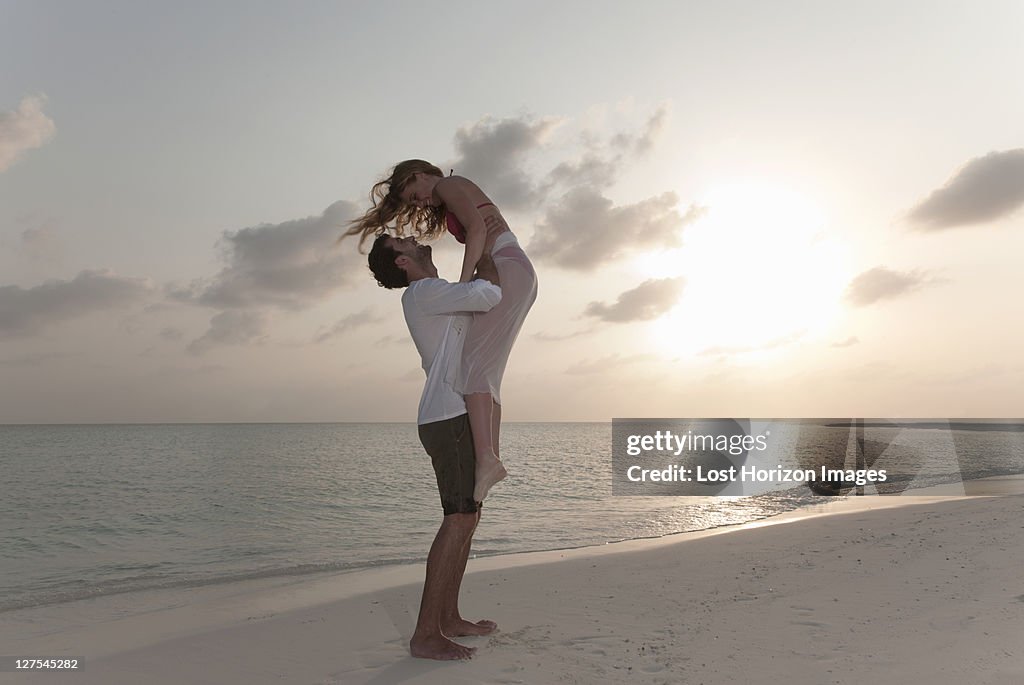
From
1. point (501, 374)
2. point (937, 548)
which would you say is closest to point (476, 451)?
point (501, 374)

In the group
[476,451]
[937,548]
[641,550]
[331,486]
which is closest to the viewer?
[476,451]

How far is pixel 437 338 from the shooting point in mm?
4070

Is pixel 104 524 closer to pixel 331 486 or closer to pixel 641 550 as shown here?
pixel 331 486

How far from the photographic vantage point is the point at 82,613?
274 inches

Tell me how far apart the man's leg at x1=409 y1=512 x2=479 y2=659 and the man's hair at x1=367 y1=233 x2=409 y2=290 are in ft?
4.47

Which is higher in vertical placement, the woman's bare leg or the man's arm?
the man's arm

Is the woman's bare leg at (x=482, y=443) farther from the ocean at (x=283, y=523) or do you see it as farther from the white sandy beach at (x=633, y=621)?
the ocean at (x=283, y=523)

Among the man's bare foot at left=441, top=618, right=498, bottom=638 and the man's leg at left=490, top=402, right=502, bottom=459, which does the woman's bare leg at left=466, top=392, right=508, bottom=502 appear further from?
the man's bare foot at left=441, top=618, right=498, bottom=638

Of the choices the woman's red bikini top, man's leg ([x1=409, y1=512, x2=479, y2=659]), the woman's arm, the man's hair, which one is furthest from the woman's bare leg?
the woman's red bikini top

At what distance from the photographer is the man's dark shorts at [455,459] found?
3979mm

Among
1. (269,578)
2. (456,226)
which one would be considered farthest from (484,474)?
(269,578)

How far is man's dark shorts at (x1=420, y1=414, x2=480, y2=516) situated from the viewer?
157 inches

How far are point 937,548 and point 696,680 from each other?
451 cm

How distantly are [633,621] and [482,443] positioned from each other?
168cm
